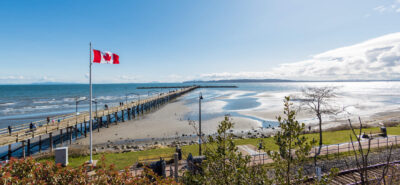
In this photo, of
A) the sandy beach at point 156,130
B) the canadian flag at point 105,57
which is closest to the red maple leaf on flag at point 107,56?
the canadian flag at point 105,57

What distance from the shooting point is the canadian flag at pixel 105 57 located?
46.3ft

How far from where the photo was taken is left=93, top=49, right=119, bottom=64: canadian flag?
1412 centimetres

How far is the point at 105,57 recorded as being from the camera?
48.3 feet

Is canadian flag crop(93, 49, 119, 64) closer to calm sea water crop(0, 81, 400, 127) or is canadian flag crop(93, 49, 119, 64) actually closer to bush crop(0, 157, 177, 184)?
bush crop(0, 157, 177, 184)

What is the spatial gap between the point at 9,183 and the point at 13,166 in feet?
4.27

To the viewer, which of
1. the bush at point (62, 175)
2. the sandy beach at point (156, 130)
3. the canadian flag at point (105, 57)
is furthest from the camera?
the sandy beach at point (156, 130)

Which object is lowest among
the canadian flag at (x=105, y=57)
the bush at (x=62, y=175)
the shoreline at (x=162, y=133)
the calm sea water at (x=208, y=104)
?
the shoreline at (x=162, y=133)

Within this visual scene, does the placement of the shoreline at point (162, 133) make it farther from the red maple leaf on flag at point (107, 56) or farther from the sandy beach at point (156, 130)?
the red maple leaf on flag at point (107, 56)

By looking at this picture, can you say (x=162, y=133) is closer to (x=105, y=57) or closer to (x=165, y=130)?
(x=165, y=130)

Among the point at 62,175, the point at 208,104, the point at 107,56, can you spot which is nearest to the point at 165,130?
the point at 107,56

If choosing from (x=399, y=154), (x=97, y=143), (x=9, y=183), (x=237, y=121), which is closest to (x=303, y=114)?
(x=237, y=121)

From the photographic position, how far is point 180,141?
78.3 feet

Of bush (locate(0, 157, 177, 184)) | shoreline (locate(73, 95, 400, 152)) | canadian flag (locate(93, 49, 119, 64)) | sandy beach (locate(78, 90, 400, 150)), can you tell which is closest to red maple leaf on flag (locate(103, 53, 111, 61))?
canadian flag (locate(93, 49, 119, 64))

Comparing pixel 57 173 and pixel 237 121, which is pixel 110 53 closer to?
pixel 57 173
